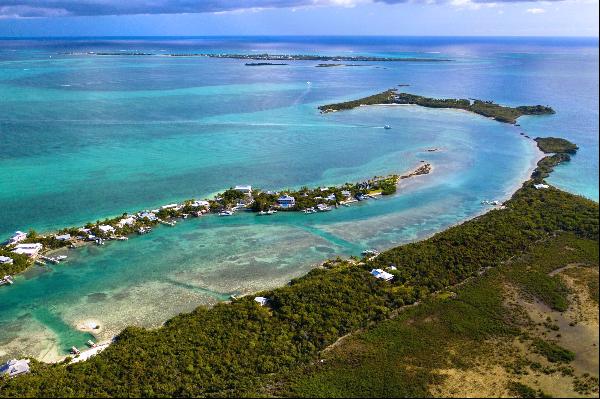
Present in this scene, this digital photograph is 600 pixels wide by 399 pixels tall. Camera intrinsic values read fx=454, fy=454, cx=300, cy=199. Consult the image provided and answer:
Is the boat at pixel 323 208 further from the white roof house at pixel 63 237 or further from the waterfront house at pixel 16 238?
the waterfront house at pixel 16 238

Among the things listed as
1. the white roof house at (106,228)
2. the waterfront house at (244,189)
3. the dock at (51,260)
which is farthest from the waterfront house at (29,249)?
the waterfront house at (244,189)

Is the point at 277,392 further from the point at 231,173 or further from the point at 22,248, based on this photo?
the point at 231,173

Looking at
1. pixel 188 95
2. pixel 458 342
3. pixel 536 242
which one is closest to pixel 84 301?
pixel 458 342

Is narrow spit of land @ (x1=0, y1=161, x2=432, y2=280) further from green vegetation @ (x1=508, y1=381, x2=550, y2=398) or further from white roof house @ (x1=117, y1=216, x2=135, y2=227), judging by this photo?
green vegetation @ (x1=508, y1=381, x2=550, y2=398)

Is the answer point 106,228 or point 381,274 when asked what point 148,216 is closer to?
point 106,228

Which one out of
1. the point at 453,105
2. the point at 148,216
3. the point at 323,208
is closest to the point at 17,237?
the point at 148,216

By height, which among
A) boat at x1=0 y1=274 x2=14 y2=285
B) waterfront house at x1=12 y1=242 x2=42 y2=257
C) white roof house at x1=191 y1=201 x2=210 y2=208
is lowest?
boat at x1=0 y1=274 x2=14 y2=285

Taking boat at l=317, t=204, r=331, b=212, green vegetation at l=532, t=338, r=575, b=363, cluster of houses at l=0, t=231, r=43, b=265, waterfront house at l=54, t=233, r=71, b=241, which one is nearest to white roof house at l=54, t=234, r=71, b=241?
waterfront house at l=54, t=233, r=71, b=241
